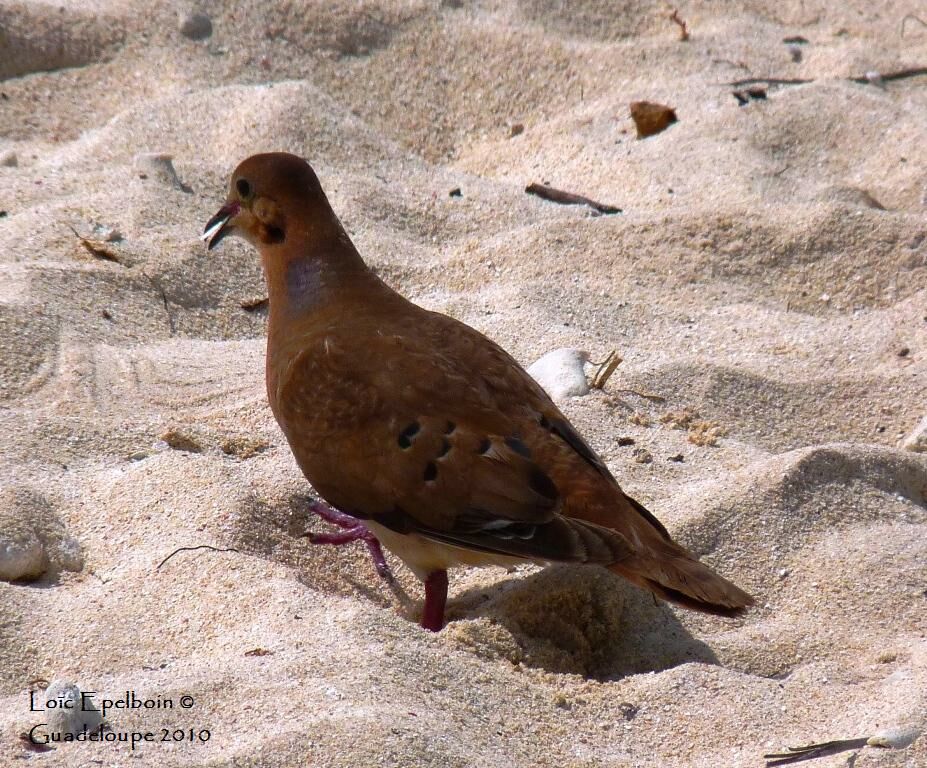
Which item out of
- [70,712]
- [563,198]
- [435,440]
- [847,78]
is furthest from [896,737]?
[847,78]

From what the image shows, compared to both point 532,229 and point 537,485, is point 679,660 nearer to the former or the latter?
point 537,485

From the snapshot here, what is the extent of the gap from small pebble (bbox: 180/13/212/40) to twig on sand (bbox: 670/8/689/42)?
7.63 ft

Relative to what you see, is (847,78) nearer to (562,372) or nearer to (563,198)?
(563,198)

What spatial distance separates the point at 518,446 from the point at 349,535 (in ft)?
2.08

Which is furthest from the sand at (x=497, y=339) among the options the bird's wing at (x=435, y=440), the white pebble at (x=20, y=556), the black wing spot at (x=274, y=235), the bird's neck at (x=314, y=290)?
the black wing spot at (x=274, y=235)

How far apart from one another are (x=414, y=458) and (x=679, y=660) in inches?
34.6

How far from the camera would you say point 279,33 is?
673 centimetres

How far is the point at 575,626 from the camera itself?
3783 millimetres

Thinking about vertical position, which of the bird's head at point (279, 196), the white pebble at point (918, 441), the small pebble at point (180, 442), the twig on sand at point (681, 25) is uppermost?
the bird's head at point (279, 196)

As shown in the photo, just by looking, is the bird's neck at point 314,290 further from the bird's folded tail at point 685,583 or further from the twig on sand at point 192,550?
the bird's folded tail at point 685,583

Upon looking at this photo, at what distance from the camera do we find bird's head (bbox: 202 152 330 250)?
439cm

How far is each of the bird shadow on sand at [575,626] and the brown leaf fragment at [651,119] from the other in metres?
2.89

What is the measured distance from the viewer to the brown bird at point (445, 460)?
3.56 metres

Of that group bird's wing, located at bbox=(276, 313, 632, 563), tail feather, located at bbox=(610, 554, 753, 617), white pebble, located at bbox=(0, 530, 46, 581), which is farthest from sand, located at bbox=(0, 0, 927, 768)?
bird's wing, located at bbox=(276, 313, 632, 563)
